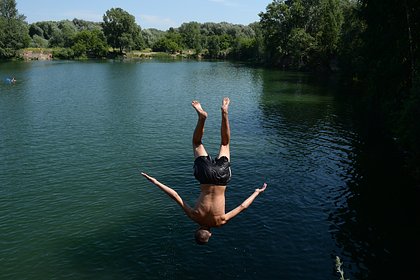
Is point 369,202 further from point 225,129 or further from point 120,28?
point 120,28

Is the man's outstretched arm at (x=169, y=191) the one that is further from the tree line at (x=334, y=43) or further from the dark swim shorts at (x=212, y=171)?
the tree line at (x=334, y=43)

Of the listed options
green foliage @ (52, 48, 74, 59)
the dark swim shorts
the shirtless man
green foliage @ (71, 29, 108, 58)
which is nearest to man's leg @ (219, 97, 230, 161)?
the shirtless man

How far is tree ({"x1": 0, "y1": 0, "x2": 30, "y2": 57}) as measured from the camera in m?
150

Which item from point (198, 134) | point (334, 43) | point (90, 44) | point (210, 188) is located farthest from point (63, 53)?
point (210, 188)

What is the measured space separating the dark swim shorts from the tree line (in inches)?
832

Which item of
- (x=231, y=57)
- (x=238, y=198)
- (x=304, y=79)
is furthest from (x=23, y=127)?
(x=231, y=57)

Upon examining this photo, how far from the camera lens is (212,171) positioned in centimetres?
1062

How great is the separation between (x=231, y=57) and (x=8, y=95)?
140681 millimetres

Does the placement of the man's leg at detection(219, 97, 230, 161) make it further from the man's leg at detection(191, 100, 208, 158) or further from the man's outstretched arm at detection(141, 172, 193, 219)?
the man's outstretched arm at detection(141, 172, 193, 219)

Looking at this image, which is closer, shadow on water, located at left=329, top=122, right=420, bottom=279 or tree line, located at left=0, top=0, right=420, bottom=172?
shadow on water, located at left=329, top=122, right=420, bottom=279

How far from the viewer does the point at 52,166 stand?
33.7 metres

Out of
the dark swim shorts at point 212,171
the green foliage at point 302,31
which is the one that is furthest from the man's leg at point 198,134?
the green foliage at point 302,31

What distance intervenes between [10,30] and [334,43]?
12318cm

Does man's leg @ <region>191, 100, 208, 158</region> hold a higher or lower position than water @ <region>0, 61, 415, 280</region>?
higher
